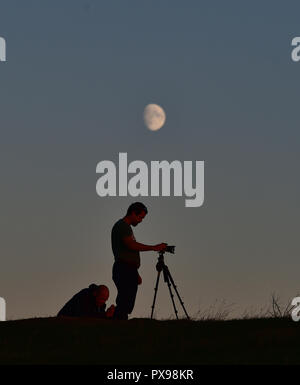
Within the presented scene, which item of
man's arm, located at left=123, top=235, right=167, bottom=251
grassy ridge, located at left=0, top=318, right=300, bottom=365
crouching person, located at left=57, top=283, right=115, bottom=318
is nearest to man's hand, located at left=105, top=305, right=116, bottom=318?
crouching person, located at left=57, top=283, right=115, bottom=318

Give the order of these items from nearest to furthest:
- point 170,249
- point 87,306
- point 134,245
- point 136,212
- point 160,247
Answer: point 136,212, point 134,245, point 160,247, point 87,306, point 170,249

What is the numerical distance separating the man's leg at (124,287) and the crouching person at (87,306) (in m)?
0.31

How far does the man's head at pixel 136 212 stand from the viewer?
20.5 metres

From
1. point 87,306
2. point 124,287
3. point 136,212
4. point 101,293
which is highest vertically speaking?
point 136,212

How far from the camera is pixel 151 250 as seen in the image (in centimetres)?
2072

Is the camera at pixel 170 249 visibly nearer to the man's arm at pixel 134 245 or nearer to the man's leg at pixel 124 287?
the man's arm at pixel 134 245

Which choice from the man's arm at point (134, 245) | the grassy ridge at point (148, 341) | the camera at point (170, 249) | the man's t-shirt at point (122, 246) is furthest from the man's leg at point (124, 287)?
the camera at point (170, 249)

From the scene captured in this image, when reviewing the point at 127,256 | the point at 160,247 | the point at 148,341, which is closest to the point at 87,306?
the point at 127,256

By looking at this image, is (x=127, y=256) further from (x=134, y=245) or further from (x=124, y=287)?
(x=124, y=287)

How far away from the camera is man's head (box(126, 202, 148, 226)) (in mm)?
20453

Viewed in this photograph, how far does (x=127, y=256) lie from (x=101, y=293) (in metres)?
0.85

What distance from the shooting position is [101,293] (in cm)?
2086

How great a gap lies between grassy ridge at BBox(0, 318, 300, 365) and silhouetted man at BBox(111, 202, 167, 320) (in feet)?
1.97
